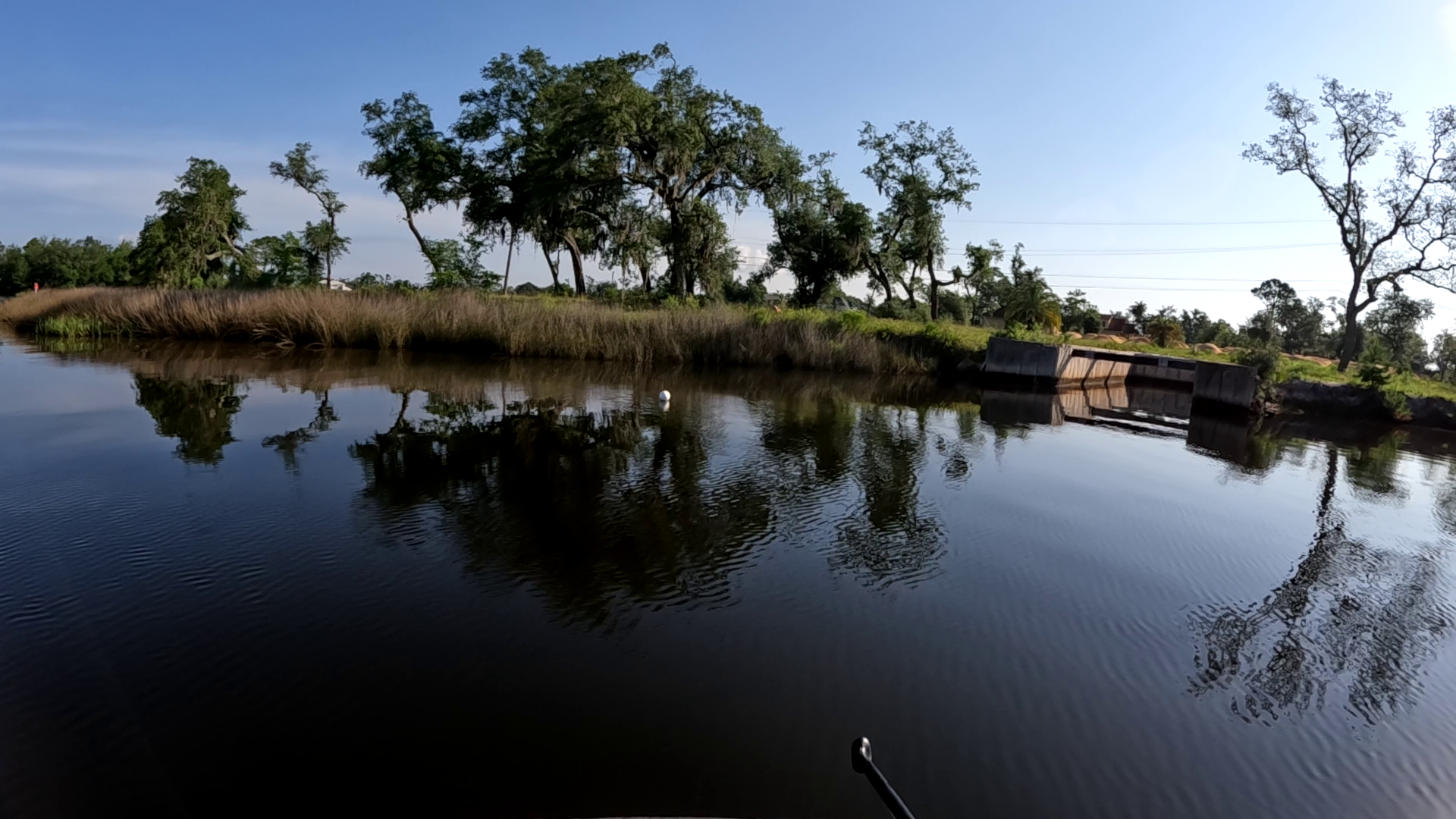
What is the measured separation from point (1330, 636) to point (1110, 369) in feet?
80.3

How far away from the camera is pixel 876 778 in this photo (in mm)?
1848

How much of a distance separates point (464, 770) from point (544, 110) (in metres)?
35.8

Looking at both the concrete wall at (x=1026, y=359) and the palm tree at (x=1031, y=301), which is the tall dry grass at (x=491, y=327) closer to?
the concrete wall at (x=1026, y=359)

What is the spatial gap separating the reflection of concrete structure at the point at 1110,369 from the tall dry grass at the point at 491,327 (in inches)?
92.3

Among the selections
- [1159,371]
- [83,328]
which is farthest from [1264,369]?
[83,328]

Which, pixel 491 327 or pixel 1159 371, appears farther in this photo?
pixel 1159 371

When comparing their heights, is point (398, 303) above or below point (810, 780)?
above

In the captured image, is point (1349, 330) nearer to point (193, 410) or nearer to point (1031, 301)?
point (1031, 301)

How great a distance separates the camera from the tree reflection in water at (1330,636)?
4.57 m

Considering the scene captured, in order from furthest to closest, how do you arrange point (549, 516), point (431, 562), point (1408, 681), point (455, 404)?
point (455, 404) → point (549, 516) → point (431, 562) → point (1408, 681)

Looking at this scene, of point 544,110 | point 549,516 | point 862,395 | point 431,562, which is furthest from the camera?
point 544,110

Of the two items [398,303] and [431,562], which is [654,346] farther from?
[431,562]

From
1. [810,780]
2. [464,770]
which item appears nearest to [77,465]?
[464,770]

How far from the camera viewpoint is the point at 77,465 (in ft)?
24.9
